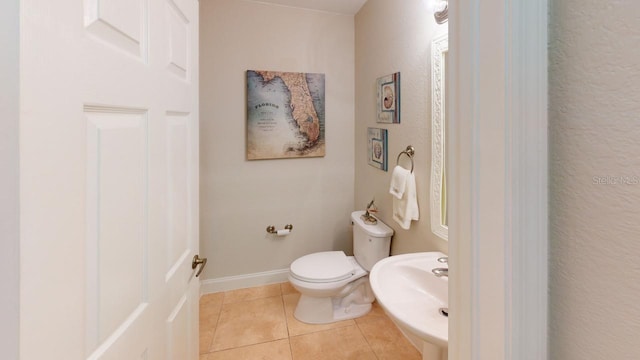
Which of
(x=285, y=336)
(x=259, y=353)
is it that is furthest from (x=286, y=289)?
(x=259, y=353)

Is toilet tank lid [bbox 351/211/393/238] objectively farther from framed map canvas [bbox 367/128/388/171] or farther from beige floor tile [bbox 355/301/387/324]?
beige floor tile [bbox 355/301/387/324]

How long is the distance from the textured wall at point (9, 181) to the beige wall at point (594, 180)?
2.33ft

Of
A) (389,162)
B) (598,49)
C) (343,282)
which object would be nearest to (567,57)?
(598,49)

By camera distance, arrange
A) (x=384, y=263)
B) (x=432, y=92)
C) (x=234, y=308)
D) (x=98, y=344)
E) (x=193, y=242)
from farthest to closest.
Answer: (x=234, y=308) → (x=432, y=92) → (x=384, y=263) → (x=193, y=242) → (x=98, y=344)

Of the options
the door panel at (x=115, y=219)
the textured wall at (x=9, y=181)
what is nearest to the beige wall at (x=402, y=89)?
the door panel at (x=115, y=219)

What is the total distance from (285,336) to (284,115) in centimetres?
170

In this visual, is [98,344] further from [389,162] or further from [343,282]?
[389,162]

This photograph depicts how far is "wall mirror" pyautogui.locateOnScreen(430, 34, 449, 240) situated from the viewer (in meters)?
1.46

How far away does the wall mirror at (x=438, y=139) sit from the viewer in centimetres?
146

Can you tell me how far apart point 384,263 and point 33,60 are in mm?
1329

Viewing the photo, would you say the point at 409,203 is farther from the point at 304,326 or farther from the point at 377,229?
the point at 304,326

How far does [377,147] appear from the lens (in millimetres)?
2207

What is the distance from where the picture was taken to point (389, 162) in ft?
6.71

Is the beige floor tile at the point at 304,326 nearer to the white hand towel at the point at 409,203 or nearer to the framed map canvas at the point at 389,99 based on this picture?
the white hand towel at the point at 409,203
